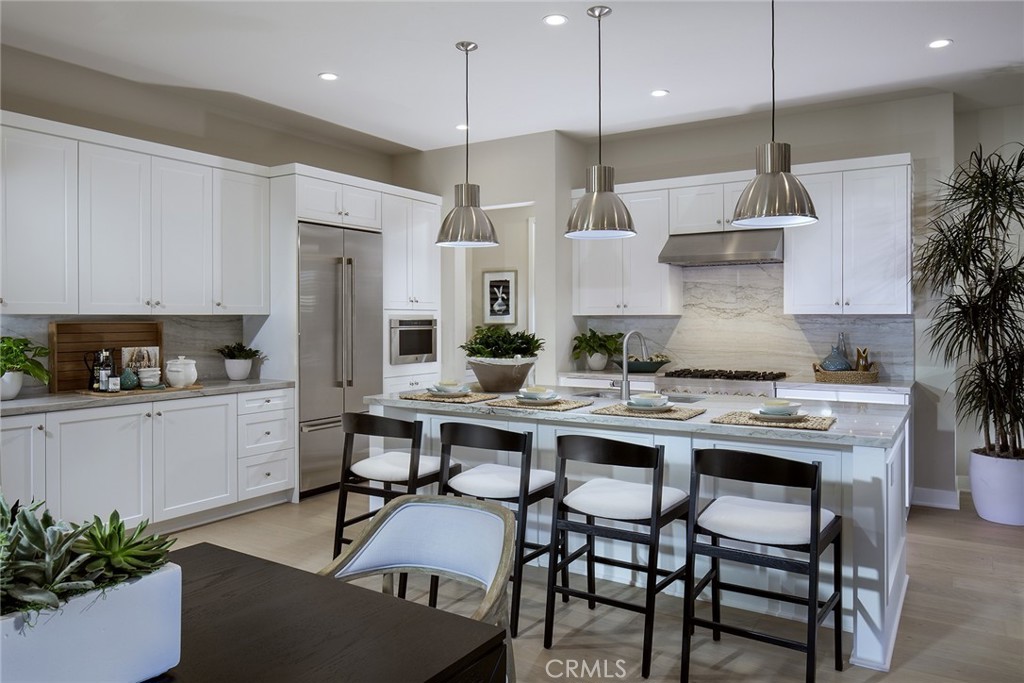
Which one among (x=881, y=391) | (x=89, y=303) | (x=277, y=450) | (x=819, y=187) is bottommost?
(x=277, y=450)

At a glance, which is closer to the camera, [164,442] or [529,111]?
Result: [164,442]

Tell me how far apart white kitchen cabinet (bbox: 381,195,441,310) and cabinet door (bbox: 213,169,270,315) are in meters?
0.97

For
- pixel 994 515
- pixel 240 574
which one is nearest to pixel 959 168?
pixel 994 515

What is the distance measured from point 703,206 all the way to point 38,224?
14.6 ft

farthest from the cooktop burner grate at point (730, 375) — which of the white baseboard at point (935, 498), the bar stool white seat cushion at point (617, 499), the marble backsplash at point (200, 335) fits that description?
the marble backsplash at point (200, 335)

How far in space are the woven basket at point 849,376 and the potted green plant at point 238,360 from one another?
4.10 metres

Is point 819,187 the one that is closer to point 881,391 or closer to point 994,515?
point 881,391

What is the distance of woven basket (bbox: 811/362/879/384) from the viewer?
16.0ft

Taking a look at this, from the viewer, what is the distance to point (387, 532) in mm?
1895

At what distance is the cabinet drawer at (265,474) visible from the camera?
4703mm

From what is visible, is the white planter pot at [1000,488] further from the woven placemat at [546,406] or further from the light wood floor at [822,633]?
the woven placemat at [546,406]

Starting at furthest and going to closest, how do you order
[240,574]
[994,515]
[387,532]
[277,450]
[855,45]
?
[277,450], [994,515], [855,45], [387,532], [240,574]

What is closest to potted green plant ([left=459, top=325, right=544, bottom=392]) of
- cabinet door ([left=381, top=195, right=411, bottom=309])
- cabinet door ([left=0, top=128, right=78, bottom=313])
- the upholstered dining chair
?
the upholstered dining chair

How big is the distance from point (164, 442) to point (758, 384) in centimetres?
399
